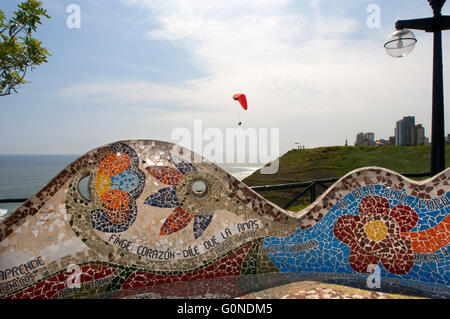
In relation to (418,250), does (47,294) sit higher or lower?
lower

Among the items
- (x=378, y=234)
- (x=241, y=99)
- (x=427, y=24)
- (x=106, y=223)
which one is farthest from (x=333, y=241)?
(x=241, y=99)

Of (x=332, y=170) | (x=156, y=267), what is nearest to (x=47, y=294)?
(x=156, y=267)

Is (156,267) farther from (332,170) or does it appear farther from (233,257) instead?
(332,170)

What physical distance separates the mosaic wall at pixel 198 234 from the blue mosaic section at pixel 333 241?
0.4 inches

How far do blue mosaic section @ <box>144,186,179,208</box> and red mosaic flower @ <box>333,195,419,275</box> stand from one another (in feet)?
5.91

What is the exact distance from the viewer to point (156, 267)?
2.86m

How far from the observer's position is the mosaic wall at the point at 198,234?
8.91ft

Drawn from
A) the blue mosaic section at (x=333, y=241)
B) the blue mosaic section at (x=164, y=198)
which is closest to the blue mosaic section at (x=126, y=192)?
the blue mosaic section at (x=164, y=198)

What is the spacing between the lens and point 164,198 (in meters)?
2.93

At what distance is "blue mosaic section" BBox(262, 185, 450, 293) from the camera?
2.99 metres

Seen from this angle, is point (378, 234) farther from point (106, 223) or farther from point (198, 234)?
point (106, 223)

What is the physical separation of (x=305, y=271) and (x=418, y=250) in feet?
4.01
